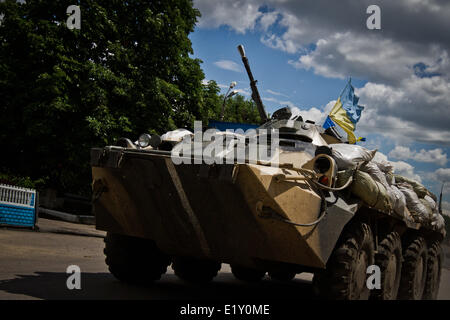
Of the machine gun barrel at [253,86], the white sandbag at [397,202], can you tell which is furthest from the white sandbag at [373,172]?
the machine gun barrel at [253,86]

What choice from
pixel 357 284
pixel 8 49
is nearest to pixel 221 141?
pixel 357 284

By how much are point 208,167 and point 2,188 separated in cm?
849

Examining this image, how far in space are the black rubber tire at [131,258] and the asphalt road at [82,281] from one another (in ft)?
0.54

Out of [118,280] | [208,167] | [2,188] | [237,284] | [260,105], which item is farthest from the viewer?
[2,188]

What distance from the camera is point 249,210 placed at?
4.84 metres

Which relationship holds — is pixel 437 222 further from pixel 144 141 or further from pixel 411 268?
pixel 144 141

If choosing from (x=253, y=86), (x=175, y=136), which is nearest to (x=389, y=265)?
(x=175, y=136)

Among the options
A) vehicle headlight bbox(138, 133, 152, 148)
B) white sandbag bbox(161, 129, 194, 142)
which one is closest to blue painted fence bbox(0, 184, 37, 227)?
white sandbag bbox(161, 129, 194, 142)

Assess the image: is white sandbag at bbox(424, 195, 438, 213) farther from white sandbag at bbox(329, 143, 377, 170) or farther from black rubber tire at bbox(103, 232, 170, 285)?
black rubber tire at bbox(103, 232, 170, 285)

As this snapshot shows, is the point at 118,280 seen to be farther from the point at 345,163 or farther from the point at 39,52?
the point at 39,52

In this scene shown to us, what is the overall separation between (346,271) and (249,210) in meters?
1.15

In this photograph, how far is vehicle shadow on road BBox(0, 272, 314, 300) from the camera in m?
5.22

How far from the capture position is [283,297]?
281 inches

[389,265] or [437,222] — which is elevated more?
[437,222]
